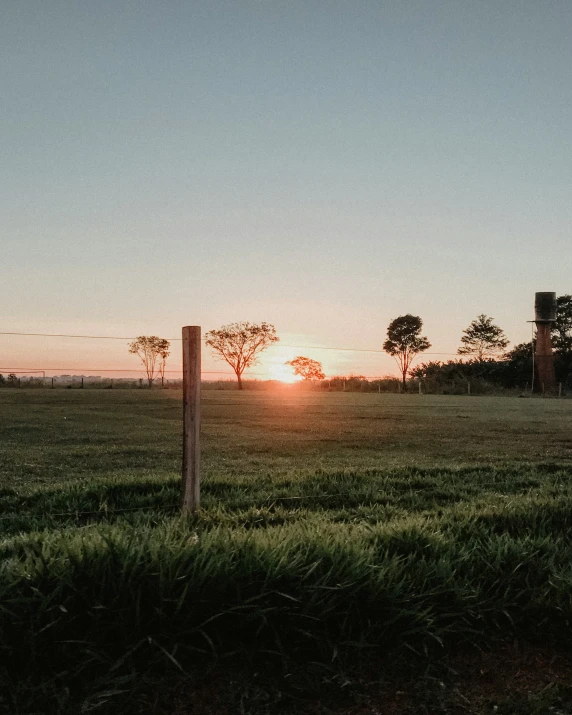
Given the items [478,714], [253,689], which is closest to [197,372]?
[253,689]

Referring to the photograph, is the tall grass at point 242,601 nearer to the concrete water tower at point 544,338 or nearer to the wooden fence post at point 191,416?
the wooden fence post at point 191,416

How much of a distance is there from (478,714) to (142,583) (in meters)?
1.50

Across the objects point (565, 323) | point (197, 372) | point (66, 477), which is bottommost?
point (66, 477)

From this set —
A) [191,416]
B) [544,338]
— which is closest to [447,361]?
[544,338]

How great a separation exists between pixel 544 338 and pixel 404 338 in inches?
1059

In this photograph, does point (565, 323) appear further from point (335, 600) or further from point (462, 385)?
point (335, 600)

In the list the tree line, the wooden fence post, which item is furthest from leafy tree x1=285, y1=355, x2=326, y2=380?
the wooden fence post

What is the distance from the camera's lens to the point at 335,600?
3086 mm

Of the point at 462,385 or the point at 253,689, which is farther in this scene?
the point at 462,385

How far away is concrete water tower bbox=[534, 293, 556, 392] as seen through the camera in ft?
158

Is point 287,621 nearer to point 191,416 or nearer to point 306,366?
point 191,416

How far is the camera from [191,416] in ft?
16.8

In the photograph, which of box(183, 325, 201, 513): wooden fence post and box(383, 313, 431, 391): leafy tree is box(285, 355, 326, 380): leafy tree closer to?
box(383, 313, 431, 391): leafy tree

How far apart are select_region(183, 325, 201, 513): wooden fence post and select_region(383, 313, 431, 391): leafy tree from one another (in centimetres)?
6938
